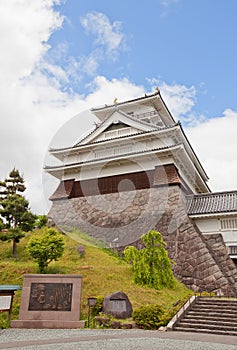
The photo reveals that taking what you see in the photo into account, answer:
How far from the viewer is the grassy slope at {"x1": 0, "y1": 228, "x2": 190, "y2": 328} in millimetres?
12758

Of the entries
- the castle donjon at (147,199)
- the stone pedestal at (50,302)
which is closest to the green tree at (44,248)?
the stone pedestal at (50,302)

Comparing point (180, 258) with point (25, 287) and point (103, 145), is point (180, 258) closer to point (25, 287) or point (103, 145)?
point (25, 287)

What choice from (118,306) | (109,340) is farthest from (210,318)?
(109,340)

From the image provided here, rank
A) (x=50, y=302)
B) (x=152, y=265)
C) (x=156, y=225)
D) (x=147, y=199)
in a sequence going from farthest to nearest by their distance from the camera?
(x=147, y=199), (x=156, y=225), (x=152, y=265), (x=50, y=302)

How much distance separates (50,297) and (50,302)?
183 mm

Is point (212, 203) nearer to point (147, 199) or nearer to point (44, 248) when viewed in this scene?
point (147, 199)

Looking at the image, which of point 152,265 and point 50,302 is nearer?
point 50,302

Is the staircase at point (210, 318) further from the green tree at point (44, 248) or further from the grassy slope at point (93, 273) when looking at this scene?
the green tree at point (44, 248)

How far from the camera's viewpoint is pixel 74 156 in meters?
24.2

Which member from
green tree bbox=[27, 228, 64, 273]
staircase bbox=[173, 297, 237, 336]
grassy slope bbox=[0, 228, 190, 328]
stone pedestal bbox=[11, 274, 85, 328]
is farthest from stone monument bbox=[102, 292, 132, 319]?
green tree bbox=[27, 228, 64, 273]

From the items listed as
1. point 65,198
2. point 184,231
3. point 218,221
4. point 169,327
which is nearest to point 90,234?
point 65,198

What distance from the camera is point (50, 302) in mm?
11320

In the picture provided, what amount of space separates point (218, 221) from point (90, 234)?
888cm

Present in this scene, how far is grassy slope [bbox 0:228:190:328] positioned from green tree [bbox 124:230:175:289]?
15.7 inches
